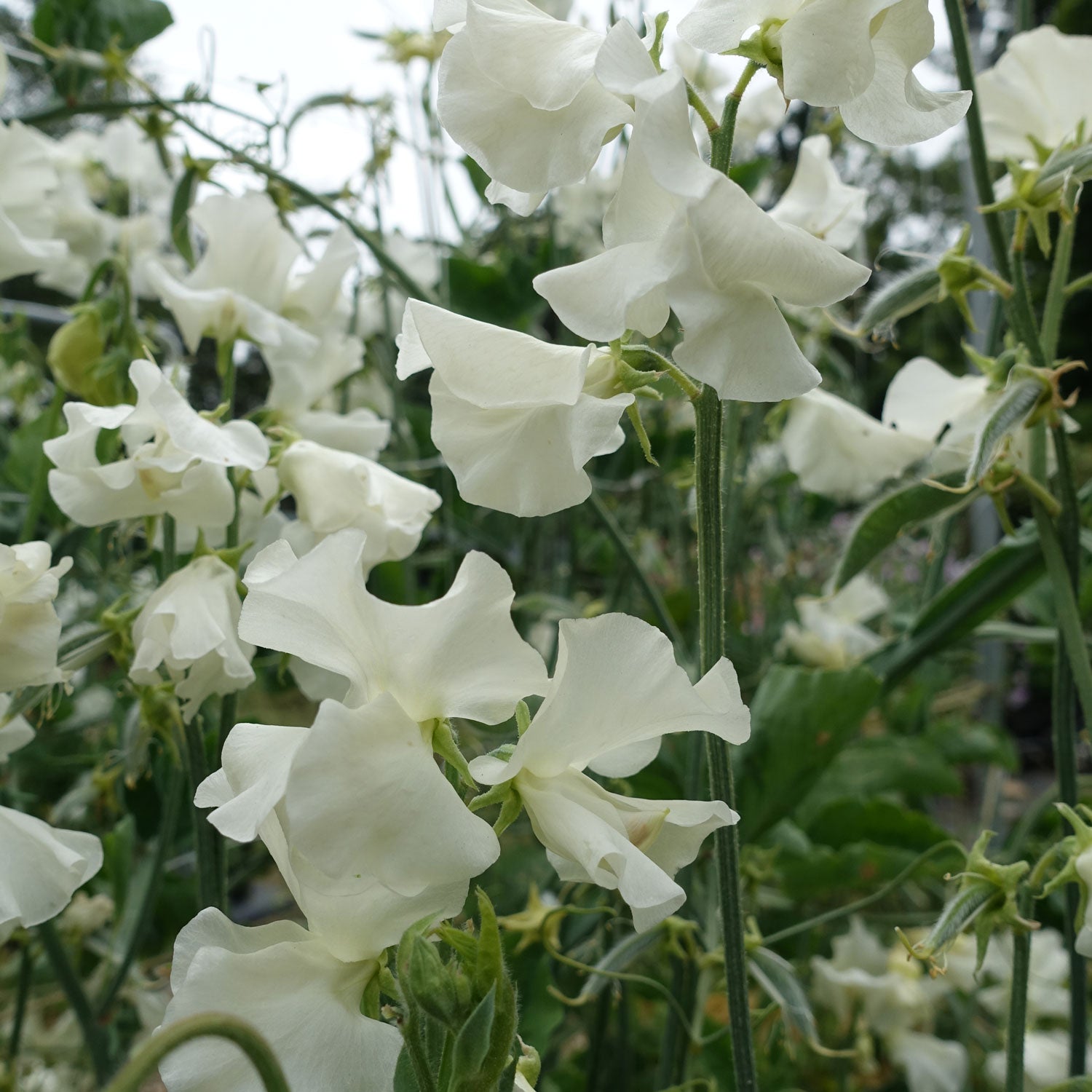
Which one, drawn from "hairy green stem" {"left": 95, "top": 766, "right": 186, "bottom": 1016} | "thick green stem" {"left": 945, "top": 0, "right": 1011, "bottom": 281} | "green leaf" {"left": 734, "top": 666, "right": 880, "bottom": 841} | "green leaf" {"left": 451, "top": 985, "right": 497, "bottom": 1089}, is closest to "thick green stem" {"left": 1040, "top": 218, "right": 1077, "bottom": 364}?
"thick green stem" {"left": 945, "top": 0, "right": 1011, "bottom": 281}

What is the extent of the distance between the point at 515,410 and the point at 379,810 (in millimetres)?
134

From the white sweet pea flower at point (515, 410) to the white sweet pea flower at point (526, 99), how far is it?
0.17 ft

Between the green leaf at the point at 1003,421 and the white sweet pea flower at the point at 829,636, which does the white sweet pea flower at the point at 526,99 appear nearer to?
the green leaf at the point at 1003,421

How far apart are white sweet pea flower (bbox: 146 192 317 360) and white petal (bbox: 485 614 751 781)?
0.37 m

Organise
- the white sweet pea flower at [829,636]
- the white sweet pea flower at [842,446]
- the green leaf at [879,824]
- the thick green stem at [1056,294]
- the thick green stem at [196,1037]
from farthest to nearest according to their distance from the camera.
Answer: the white sweet pea flower at [829,636] → the green leaf at [879,824] → the white sweet pea flower at [842,446] → the thick green stem at [1056,294] → the thick green stem at [196,1037]

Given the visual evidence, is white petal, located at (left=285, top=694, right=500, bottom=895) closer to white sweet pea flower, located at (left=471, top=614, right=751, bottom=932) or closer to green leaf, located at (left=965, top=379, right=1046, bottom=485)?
white sweet pea flower, located at (left=471, top=614, right=751, bottom=932)

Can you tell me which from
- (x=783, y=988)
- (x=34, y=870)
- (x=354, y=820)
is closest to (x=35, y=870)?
(x=34, y=870)

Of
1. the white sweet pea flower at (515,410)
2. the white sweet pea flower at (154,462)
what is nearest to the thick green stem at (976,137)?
the white sweet pea flower at (515,410)

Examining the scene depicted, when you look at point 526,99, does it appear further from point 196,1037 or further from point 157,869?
point 157,869

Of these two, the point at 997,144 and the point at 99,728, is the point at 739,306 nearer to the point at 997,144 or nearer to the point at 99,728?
the point at 997,144

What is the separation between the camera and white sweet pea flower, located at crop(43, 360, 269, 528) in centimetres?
43

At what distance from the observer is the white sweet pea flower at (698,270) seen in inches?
10.2

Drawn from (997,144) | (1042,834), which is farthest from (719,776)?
(1042,834)

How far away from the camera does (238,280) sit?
0.62m
